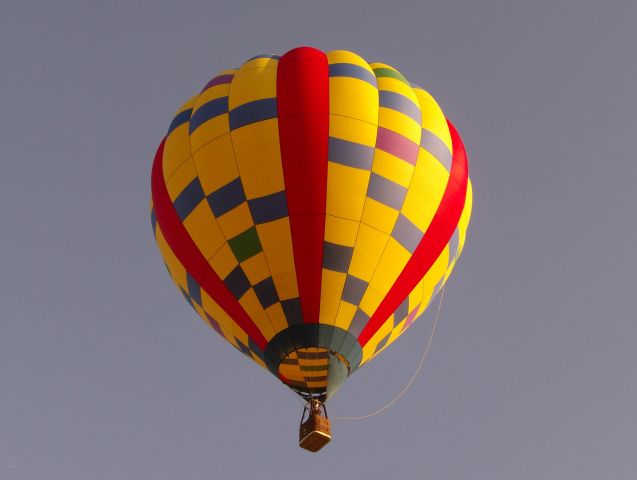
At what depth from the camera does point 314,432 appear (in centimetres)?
1163

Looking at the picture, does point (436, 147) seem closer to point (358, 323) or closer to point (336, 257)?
point (336, 257)

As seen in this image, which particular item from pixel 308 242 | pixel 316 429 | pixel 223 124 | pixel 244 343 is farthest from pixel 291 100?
pixel 316 429

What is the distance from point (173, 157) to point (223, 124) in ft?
2.46

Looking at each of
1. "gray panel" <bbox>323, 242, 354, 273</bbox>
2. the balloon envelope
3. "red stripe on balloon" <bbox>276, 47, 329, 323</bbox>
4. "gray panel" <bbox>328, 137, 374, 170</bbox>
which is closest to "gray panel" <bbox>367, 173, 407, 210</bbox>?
the balloon envelope

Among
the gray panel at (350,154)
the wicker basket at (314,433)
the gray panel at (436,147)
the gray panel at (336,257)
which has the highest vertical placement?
the gray panel at (436,147)

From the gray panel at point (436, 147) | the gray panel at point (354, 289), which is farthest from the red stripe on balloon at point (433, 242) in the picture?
the gray panel at point (354, 289)

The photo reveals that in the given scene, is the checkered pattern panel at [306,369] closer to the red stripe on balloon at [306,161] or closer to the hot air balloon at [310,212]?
the hot air balloon at [310,212]

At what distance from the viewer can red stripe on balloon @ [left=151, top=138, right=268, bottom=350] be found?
12188 millimetres

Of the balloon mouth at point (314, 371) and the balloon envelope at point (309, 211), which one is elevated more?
the balloon envelope at point (309, 211)

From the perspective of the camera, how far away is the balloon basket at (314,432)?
11672 mm

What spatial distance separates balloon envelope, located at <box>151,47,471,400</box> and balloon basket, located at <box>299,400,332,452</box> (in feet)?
1.11

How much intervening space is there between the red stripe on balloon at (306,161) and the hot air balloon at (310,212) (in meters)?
0.01

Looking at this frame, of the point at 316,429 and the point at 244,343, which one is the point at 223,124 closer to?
the point at 244,343

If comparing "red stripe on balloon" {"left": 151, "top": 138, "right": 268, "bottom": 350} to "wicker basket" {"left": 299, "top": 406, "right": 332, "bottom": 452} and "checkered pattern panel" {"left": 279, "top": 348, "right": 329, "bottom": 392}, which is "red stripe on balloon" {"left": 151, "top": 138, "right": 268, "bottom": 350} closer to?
"checkered pattern panel" {"left": 279, "top": 348, "right": 329, "bottom": 392}
